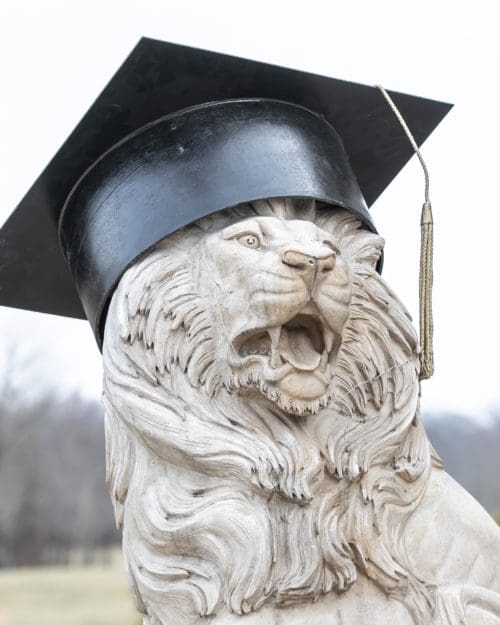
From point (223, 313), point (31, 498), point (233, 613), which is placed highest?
point (223, 313)

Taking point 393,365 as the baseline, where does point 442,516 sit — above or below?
below

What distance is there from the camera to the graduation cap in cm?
293

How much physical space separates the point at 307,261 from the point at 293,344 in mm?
189

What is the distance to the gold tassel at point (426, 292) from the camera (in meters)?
3.08

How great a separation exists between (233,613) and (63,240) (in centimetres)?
113

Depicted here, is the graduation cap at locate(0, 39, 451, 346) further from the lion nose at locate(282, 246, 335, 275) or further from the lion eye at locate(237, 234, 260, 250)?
the lion nose at locate(282, 246, 335, 275)

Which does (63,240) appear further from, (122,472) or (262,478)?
(262,478)

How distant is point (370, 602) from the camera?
8.95ft

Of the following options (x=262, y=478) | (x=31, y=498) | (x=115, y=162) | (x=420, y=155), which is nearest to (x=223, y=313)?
(x=262, y=478)

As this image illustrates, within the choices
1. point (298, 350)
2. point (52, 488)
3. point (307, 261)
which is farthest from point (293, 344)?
point (52, 488)

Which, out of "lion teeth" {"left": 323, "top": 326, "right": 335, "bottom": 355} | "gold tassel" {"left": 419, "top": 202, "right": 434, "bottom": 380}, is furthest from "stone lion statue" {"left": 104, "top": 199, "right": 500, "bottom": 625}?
"gold tassel" {"left": 419, "top": 202, "right": 434, "bottom": 380}

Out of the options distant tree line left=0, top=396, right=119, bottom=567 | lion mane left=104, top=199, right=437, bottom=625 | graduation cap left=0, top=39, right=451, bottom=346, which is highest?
graduation cap left=0, top=39, right=451, bottom=346

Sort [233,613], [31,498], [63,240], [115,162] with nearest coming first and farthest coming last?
[233,613] < [115,162] < [63,240] < [31,498]

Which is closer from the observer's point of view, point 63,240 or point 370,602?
point 370,602
